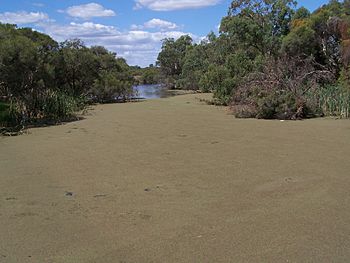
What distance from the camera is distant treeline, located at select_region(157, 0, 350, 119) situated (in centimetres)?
1706

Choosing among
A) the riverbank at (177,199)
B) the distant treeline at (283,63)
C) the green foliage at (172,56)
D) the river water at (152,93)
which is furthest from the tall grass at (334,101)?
the green foliage at (172,56)

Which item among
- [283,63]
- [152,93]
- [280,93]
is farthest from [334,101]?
[152,93]

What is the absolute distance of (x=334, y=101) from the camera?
17.0m

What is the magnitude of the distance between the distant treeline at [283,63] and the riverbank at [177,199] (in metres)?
5.24

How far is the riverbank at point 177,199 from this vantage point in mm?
4566

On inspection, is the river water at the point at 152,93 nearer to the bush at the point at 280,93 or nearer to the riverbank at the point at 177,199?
the bush at the point at 280,93

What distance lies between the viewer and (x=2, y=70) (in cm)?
1534

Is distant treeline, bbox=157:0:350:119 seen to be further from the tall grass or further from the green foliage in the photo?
the green foliage

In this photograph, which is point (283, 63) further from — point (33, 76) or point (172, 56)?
point (172, 56)

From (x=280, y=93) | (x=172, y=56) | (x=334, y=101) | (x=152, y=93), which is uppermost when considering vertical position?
(x=172, y=56)

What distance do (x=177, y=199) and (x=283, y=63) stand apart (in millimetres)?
14300

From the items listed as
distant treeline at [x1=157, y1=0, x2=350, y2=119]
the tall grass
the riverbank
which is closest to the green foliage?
distant treeline at [x1=157, y1=0, x2=350, y2=119]

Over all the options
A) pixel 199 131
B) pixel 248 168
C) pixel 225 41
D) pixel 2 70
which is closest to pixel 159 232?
pixel 248 168

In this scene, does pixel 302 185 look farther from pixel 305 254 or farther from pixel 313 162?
pixel 305 254
